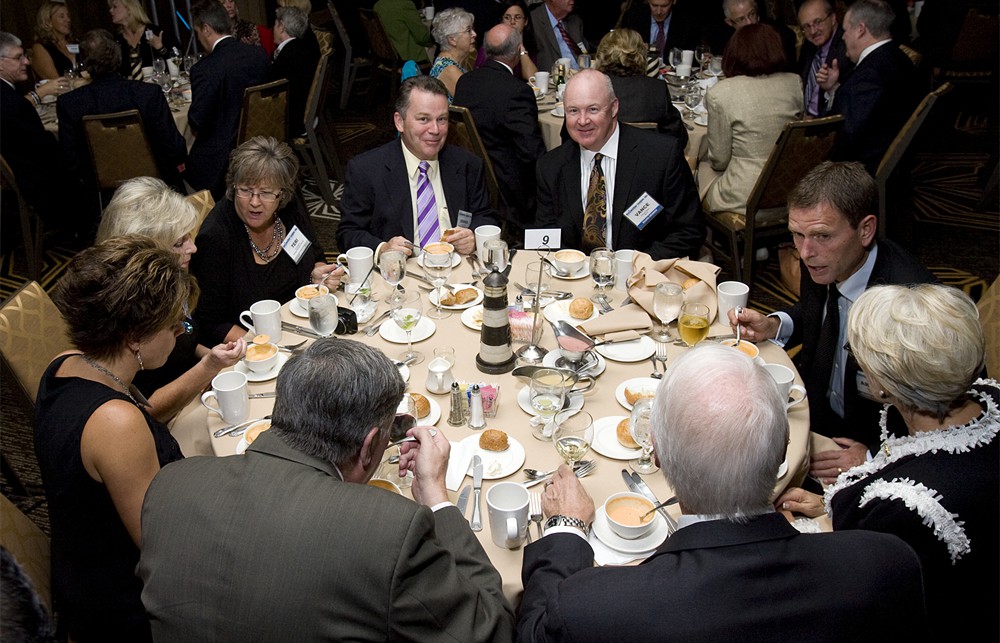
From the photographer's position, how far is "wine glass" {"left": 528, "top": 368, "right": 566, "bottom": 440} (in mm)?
2205

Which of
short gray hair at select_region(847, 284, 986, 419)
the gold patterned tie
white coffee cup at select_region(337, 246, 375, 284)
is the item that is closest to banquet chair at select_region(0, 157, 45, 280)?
white coffee cup at select_region(337, 246, 375, 284)

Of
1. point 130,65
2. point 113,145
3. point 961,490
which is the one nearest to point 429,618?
point 961,490

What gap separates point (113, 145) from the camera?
5141 mm

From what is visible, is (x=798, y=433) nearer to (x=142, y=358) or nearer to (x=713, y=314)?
(x=713, y=314)

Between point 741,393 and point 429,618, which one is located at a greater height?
point 741,393

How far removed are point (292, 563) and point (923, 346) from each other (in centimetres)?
152

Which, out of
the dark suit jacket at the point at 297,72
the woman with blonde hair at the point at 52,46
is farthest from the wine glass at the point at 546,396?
the woman with blonde hair at the point at 52,46

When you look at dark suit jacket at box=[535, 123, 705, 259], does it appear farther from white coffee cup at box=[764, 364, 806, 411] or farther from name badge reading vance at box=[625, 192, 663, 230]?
white coffee cup at box=[764, 364, 806, 411]

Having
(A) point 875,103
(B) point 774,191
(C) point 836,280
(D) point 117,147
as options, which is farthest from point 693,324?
(D) point 117,147

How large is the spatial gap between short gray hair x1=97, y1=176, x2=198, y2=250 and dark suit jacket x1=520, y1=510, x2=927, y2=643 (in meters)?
2.18

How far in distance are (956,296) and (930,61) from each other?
21.4 ft

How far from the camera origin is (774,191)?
4512 millimetres

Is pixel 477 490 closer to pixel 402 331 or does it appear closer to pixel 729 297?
pixel 402 331

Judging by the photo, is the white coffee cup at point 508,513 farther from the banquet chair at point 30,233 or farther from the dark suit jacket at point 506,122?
the banquet chair at point 30,233
